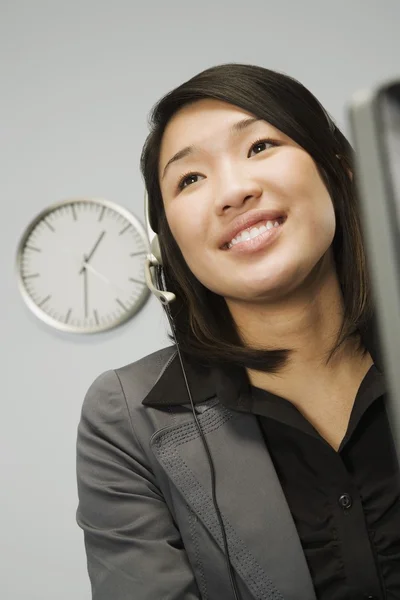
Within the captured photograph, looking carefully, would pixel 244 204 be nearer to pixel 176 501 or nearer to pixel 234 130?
pixel 234 130

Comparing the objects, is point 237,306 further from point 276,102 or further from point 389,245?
point 389,245

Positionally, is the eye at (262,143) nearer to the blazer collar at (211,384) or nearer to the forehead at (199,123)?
the forehead at (199,123)

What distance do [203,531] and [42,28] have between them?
2159mm

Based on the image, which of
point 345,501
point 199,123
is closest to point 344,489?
point 345,501

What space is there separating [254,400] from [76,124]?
1763 mm

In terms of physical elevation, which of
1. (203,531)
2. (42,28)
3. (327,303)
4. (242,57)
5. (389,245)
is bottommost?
(203,531)

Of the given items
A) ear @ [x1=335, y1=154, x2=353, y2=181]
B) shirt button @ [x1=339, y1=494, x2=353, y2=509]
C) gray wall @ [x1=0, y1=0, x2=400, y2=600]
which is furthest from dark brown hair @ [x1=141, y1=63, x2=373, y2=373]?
gray wall @ [x1=0, y1=0, x2=400, y2=600]

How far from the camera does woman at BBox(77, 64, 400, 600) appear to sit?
3.41 feet

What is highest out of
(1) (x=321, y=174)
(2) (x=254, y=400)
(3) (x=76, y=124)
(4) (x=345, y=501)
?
(3) (x=76, y=124)

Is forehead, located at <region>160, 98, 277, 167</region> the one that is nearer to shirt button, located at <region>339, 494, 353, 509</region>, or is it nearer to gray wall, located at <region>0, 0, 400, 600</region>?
shirt button, located at <region>339, 494, 353, 509</region>

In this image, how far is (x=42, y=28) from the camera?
268 centimetres

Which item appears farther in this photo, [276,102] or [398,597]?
[276,102]

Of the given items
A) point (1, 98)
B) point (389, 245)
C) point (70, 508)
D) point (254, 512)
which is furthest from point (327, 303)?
point (1, 98)

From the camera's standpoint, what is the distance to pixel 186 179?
3.89ft
